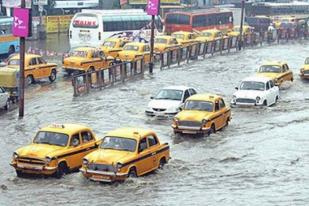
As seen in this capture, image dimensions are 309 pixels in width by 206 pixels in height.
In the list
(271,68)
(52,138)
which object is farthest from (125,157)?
(271,68)

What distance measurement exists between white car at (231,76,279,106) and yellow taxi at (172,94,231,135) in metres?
4.09

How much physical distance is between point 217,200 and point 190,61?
108ft

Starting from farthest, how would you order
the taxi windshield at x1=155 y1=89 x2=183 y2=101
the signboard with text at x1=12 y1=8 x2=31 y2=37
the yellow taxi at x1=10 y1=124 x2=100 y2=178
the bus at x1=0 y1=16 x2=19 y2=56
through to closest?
1. the bus at x1=0 y1=16 x2=19 y2=56
2. the taxi windshield at x1=155 y1=89 x2=183 y2=101
3. the signboard with text at x1=12 y1=8 x2=31 y2=37
4. the yellow taxi at x1=10 y1=124 x2=100 y2=178

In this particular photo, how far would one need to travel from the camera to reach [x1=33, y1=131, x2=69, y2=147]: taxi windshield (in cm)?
2347

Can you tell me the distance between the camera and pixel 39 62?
136 ft

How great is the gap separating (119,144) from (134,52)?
25.3 metres

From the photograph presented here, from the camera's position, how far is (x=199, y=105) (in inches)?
1181

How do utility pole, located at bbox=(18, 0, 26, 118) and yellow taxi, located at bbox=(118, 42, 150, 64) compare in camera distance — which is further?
yellow taxi, located at bbox=(118, 42, 150, 64)

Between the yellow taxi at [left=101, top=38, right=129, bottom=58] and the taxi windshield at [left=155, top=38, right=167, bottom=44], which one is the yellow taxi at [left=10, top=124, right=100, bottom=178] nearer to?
the yellow taxi at [left=101, top=38, right=129, bottom=58]

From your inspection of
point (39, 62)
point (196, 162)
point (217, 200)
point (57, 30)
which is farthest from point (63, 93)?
point (57, 30)

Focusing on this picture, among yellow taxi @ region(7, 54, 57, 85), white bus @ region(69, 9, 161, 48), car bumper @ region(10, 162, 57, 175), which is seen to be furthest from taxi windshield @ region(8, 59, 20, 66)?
car bumper @ region(10, 162, 57, 175)

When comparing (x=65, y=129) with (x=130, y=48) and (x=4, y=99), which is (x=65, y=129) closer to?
(x=4, y=99)

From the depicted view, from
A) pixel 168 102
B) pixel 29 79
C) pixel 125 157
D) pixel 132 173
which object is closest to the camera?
pixel 125 157

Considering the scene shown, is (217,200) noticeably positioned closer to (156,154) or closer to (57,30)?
(156,154)
